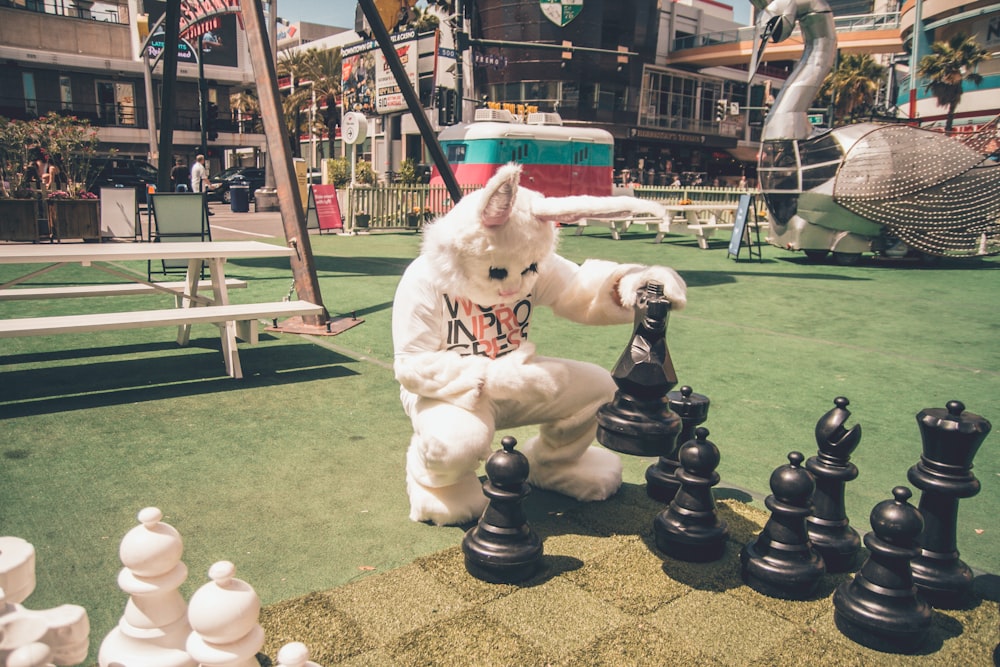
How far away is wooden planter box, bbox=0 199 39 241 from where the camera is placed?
456 inches

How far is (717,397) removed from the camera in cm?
483

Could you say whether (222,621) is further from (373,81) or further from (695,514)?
(373,81)

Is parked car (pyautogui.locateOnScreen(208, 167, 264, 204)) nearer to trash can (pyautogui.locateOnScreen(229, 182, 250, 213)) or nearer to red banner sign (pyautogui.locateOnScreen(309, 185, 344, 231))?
trash can (pyautogui.locateOnScreen(229, 182, 250, 213))

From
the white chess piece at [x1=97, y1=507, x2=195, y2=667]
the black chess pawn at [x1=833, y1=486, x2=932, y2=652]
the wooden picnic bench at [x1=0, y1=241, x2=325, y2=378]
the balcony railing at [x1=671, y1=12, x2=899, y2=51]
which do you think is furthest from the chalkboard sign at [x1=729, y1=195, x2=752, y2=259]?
the balcony railing at [x1=671, y1=12, x2=899, y2=51]

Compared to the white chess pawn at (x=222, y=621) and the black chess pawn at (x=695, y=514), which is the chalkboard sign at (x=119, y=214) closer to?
the black chess pawn at (x=695, y=514)

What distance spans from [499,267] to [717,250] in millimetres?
12147

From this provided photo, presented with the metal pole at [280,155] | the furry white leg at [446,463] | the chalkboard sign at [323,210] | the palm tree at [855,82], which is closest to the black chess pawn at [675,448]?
the furry white leg at [446,463]

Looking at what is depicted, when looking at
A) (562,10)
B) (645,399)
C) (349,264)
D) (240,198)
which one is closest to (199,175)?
(240,198)

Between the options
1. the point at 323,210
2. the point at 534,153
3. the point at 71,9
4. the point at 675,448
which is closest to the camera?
the point at 675,448

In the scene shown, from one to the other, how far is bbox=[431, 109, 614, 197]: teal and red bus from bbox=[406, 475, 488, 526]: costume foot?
13227mm

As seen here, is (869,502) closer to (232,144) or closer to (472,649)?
(472,649)

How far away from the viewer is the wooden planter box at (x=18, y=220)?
11.6m

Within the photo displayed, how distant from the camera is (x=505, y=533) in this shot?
250 cm

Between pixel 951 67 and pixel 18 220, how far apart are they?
33.3m
